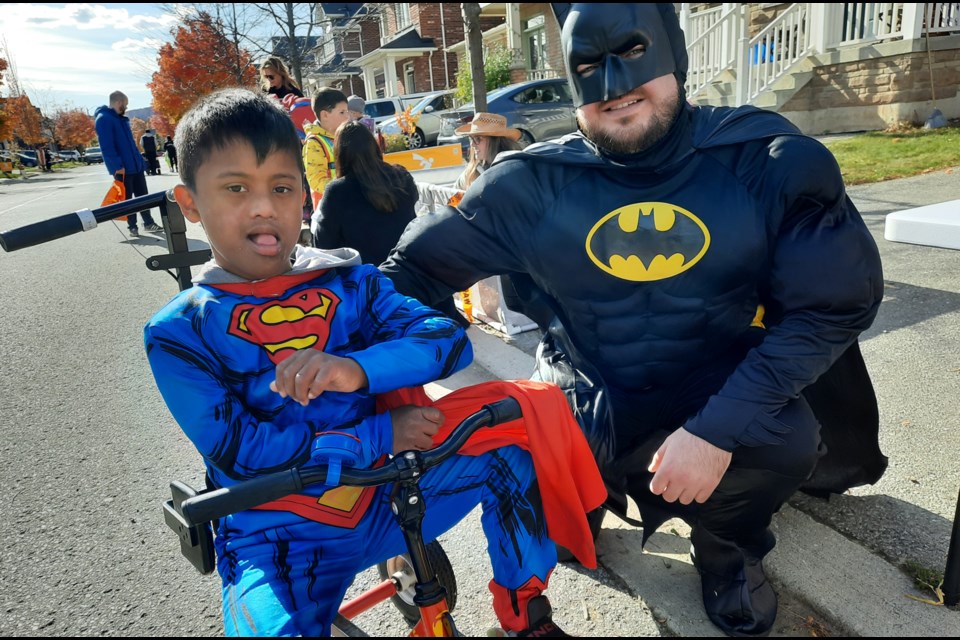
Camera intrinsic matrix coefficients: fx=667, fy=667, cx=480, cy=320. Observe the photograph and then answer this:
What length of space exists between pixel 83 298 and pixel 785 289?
7450 millimetres

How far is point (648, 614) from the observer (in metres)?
2.18

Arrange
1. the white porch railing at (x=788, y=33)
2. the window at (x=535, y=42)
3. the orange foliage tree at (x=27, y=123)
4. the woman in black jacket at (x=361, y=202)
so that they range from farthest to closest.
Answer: the orange foliage tree at (x=27, y=123) → the window at (x=535, y=42) → the white porch railing at (x=788, y=33) → the woman in black jacket at (x=361, y=202)

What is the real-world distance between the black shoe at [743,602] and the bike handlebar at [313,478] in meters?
1.01

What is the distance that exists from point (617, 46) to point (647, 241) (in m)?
0.59

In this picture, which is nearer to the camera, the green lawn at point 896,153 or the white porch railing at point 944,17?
the green lawn at point 896,153

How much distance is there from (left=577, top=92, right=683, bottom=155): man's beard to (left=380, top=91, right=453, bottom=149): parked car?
16846mm

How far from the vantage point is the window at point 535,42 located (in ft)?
71.4

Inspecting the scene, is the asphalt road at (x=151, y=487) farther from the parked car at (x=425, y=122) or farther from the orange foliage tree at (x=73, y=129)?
the orange foliage tree at (x=73, y=129)

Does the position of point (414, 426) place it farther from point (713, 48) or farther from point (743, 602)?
point (713, 48)

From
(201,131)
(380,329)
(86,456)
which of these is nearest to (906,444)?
(380,329)

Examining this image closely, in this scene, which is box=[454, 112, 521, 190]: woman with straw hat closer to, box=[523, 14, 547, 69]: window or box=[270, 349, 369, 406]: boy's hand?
box=[270, 349, 369, 406]: boy's hand

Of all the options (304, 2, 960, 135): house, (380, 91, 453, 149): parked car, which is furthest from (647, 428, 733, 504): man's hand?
(380, 91, 453, 149): parked car

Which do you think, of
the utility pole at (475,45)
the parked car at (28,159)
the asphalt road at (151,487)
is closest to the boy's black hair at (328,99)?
the asphalt road at (151,487)

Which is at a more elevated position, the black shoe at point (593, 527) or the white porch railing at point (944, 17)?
the white porch railing at point (944, 17)
